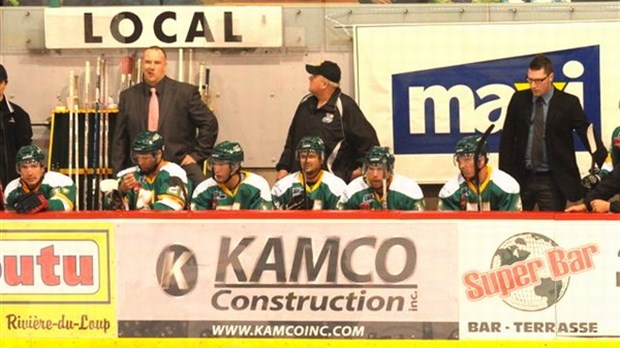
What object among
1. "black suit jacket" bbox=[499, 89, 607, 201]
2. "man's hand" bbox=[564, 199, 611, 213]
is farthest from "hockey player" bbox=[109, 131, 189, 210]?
"man's hand" bbox=[564, 199, 611, 213]

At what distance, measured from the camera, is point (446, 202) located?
396 inches

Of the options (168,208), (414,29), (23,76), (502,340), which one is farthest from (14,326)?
(414,29)

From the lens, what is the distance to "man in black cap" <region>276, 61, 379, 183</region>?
36.8 ft

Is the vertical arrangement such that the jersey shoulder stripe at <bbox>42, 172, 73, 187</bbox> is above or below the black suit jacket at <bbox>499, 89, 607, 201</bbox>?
below

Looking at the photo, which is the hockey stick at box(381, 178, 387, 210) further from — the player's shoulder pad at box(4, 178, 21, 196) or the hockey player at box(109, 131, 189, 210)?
the player's shoulder pad at box(4, 178, 21, 196)

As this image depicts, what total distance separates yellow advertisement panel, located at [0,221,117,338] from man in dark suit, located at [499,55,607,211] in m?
3.04

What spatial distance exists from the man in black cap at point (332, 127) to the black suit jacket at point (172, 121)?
22.3 inches

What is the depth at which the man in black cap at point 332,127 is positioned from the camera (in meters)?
11.2

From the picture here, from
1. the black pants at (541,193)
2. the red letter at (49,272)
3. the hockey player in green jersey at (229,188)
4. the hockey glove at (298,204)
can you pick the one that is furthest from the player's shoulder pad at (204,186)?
the black pants at (541,193)

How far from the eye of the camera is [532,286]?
29.1 feet

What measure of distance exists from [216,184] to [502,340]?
2268 mm

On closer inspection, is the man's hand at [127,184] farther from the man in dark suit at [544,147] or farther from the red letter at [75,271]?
the man in dark suit at [544,147]

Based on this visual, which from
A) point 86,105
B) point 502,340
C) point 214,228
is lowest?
point 502,340

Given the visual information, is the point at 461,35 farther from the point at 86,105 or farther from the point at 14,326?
the point at 14,326
